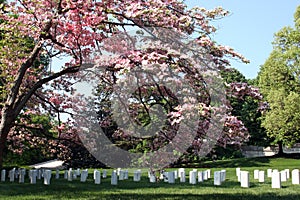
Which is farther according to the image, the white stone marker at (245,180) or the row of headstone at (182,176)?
the row of headstone at (182,176)

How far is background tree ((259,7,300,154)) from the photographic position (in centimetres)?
2889

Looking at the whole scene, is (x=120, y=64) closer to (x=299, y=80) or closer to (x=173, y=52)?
(x=173, y=52)

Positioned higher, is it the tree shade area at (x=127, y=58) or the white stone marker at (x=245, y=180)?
the tree shade area at (x=127, y=58)

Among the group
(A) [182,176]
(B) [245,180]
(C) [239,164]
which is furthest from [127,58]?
(C) [239,164]

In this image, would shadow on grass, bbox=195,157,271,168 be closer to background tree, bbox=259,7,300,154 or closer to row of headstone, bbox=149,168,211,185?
background tree, bbox=259,7,300,154

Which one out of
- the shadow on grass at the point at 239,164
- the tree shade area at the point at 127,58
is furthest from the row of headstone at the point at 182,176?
the shadow on grass at the point at 239,164

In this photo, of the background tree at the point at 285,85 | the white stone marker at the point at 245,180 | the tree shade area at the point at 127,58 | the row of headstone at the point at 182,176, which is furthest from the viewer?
the background tree at the point at 285,85

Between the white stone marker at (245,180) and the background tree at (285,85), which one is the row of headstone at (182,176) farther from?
the background tree at (285,85)

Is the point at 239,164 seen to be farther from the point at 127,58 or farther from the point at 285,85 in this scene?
the point at 127,58

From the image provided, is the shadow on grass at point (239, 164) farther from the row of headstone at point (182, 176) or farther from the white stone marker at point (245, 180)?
the white stone marker at point (245, 180)

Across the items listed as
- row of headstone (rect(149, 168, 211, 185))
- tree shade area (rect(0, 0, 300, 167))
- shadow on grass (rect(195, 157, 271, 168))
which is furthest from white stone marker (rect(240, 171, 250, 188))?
shadow on grass (rect(195, 157, 271, 168))

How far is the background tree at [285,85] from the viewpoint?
2889 centimetres

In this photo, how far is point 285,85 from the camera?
30.6 metres

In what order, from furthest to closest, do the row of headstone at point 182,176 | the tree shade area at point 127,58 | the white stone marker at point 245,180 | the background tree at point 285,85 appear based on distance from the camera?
1. the background tree at point 285,85
2. the row of headstone at point 182,176
3. the white stone marker at point 245,180
4. the tree shade area at point 127,58
